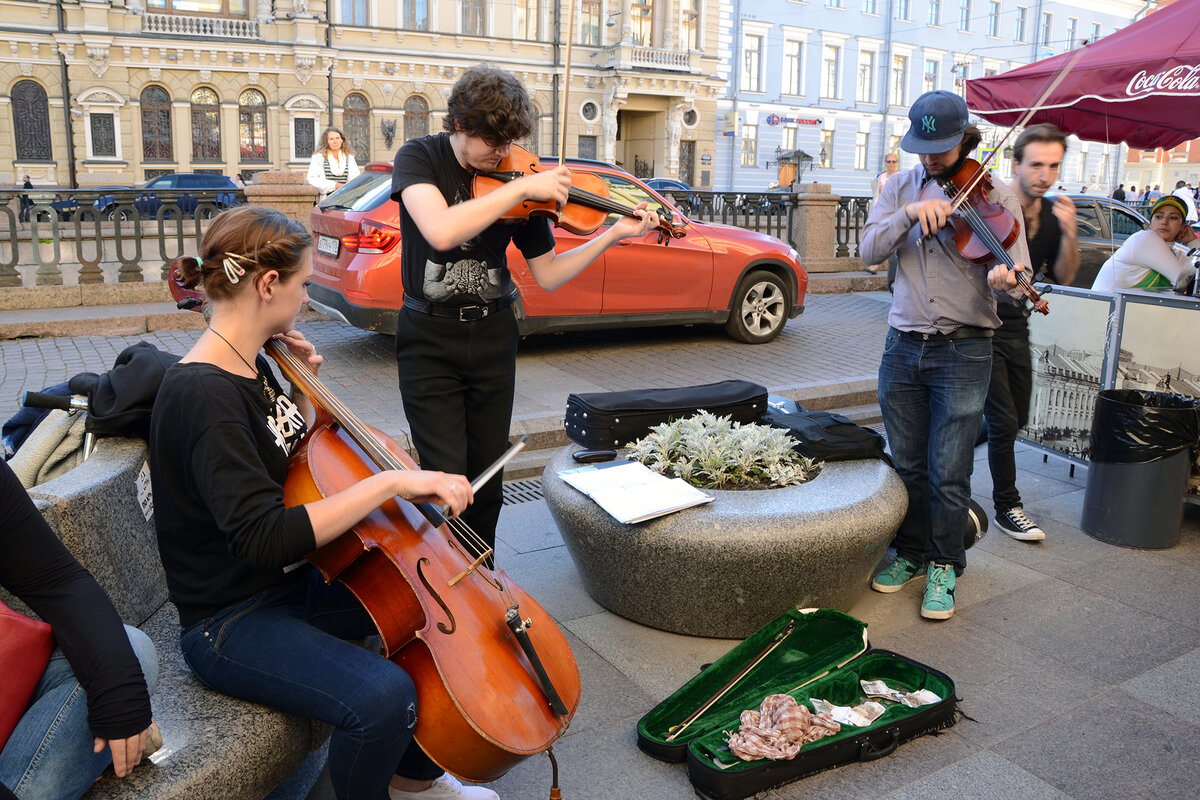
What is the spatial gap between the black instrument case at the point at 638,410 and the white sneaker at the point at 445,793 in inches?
73.7

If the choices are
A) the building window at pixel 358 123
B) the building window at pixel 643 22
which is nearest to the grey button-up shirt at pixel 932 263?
the building window at pixel 358 123

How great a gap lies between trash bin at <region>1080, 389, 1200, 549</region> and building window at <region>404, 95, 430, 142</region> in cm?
3202

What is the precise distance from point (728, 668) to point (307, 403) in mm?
1642

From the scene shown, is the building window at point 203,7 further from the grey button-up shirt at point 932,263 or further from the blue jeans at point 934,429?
the blue jeans at point 934,429

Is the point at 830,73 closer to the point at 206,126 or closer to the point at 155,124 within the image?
the point at 206,126

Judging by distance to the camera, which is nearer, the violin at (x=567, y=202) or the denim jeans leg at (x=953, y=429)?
the violin at (x=567, y=202)

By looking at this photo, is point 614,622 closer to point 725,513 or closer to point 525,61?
point 725,513

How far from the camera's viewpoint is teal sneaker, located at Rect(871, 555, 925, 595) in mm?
4055

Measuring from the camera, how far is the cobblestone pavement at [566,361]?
6.97 metres

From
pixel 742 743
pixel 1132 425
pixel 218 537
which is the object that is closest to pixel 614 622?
pixel 742 743

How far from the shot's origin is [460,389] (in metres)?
3.16

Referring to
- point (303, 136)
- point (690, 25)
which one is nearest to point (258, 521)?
point (303, 136)

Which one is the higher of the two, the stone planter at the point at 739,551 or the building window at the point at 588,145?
the building window at the point at 588,145

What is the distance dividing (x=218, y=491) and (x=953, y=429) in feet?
9.71
